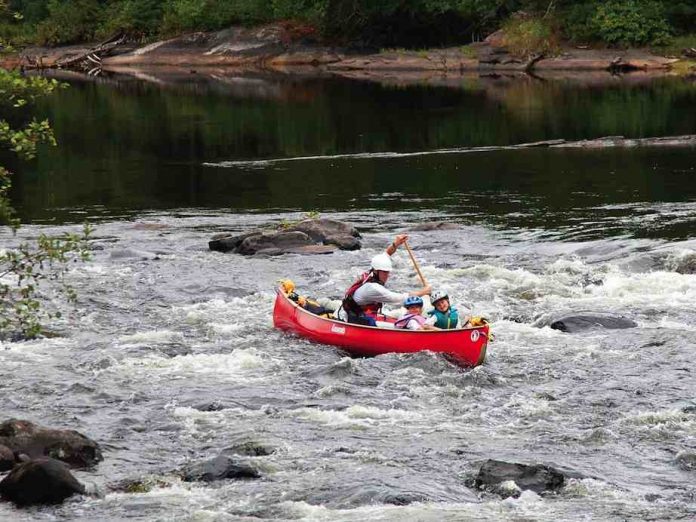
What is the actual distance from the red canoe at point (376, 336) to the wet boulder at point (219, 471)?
230 inches

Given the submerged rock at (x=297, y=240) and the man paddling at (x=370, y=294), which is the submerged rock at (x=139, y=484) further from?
the submerged rock at (x=297, y=240)

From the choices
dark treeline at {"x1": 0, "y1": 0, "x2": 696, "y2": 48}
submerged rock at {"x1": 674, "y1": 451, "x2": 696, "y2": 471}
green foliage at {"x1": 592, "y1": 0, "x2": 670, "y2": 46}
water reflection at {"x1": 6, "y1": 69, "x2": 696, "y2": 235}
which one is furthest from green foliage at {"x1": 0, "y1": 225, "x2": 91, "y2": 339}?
green foliage at {"x1": 592, "y1": 0, "x2": 670, "y2": 46}

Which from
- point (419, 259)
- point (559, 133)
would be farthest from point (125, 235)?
point (559, 133)

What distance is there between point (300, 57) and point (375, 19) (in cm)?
705

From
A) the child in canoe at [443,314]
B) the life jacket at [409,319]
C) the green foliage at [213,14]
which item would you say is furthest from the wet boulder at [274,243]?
the green foliage at [213,14]

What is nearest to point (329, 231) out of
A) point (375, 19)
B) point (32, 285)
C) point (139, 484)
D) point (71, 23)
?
point (32, 285)

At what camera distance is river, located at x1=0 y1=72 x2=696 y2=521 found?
54.0 feet

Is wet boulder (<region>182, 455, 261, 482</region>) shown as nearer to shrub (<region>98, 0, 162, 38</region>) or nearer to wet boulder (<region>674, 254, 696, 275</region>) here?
wet boulder (<region>674, 254, 696, 275</region>)

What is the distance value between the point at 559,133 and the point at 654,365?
3144cm

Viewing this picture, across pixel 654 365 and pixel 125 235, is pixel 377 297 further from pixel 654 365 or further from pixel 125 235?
pixel 125 235

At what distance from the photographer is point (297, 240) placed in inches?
1265

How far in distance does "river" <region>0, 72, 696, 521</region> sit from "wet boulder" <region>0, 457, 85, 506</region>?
203mm

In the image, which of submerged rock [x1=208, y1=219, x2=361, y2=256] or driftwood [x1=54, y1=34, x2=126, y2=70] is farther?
driftwood [x1=54, y1=34, x2=126, y2=70]

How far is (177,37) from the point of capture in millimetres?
106500
